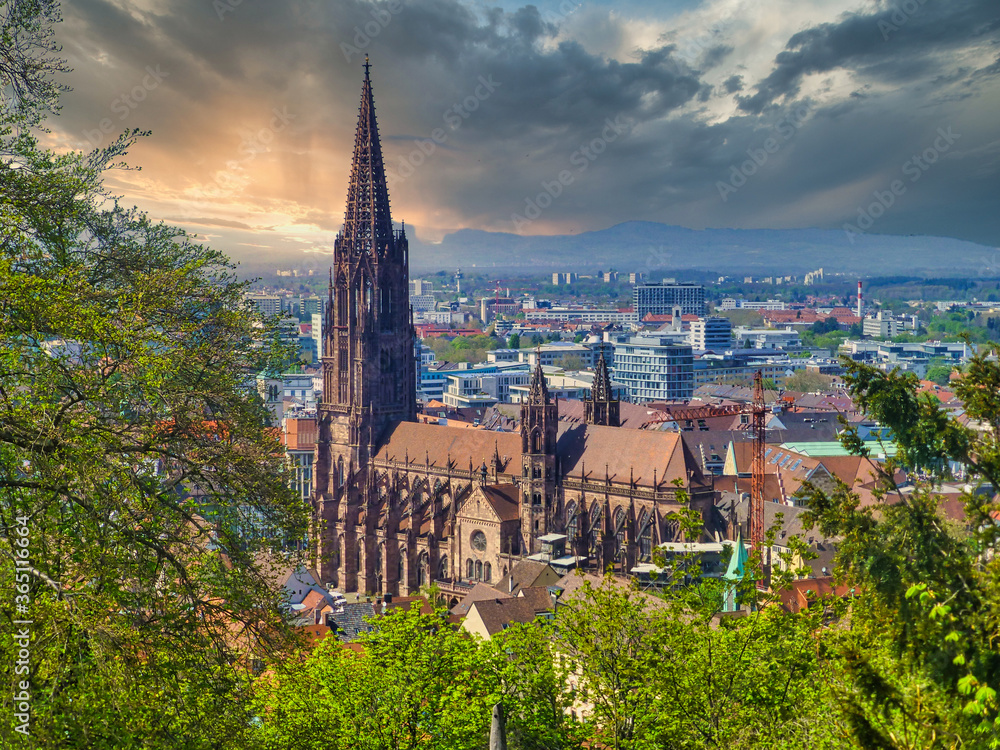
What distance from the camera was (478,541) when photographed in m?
87.9

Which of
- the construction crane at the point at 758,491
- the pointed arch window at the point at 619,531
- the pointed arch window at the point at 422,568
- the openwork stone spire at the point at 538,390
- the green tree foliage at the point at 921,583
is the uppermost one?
the green tree foliage at the point at 921,583

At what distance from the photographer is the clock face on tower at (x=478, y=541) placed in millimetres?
87625

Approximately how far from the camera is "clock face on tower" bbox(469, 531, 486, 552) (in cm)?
8762

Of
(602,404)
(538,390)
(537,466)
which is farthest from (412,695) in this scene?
(602,404)

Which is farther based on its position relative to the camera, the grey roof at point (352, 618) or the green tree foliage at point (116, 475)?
the grey roof at point (352, 618)

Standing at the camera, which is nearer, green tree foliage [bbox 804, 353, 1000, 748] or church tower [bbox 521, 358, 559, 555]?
green tree foliage [bbox 804, 353, 1000, 748]

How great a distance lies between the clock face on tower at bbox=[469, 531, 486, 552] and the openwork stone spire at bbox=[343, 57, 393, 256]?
3165 centimetres

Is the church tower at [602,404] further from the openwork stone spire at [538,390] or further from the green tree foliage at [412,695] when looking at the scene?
the green tree foliage at [412,695]

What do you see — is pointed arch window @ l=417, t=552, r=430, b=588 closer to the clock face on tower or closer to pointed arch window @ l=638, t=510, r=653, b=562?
the clock face on tower

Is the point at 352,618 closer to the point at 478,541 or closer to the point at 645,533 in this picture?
the point at 478,541

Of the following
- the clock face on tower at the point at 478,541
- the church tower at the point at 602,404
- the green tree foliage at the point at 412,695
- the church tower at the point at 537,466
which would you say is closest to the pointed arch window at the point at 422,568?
the clock face on tower at the point at 478,541

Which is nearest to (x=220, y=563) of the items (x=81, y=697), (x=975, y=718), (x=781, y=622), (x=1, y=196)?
(x=81, y=697)

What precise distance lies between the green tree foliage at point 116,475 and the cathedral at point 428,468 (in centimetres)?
5883

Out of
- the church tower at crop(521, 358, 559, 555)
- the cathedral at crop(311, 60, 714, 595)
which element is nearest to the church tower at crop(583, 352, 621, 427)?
the cathedral at crop(311, 60, 714, 595)
